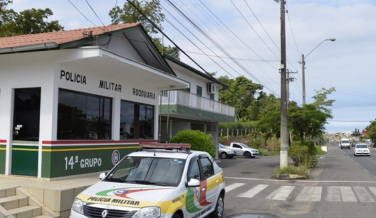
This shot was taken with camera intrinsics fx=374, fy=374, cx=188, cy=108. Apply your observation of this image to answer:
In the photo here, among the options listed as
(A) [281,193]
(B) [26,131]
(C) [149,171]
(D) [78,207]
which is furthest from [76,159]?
(A) [281,193]

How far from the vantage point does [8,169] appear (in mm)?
10633

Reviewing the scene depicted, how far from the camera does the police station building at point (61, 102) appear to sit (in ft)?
33.4

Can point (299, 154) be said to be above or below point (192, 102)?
below

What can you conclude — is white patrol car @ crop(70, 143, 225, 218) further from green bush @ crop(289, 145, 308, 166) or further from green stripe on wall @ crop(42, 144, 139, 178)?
green bush @ crop(289, 145, 308, 166)

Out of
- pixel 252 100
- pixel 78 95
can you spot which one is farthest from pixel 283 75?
pixel 252 100

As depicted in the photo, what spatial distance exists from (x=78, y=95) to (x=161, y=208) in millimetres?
6655

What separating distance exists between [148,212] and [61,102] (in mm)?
6137

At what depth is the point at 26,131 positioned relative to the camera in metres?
10.7

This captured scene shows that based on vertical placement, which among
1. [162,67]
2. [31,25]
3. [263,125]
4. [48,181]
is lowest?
[48,181]

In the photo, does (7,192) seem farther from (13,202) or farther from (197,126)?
(197,126)

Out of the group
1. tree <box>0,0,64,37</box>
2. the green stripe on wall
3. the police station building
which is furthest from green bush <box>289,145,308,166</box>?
tree <box>0,0,64,37</box>

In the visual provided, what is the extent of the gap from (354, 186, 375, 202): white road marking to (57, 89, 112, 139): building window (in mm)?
8638

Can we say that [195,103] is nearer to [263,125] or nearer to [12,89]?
[263,125]

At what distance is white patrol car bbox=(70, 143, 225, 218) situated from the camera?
576cm
